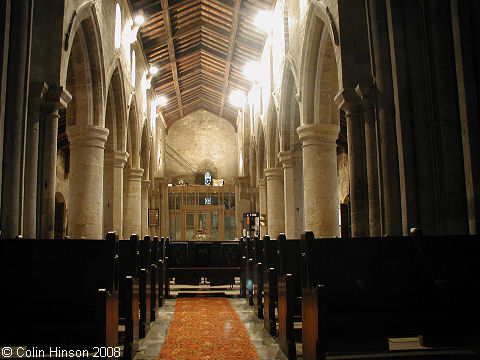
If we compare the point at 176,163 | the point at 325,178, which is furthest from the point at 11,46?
the point at 176,163

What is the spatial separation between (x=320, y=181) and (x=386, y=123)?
3630mm

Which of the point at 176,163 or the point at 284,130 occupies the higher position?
the point at 176,163


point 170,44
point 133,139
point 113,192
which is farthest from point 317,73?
point 170,44

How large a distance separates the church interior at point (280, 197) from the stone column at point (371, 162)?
0.09 feet

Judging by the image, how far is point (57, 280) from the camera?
10.1 feet

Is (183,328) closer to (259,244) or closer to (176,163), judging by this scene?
(259,244)

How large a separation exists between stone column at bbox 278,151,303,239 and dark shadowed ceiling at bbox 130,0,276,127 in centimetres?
504

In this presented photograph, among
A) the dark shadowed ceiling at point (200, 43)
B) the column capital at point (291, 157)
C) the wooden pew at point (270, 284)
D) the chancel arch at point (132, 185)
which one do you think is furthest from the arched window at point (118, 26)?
the wooden pew at point (270, 284)

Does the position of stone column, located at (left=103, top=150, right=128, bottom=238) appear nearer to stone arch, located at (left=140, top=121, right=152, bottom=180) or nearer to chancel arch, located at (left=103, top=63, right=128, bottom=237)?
chancel arch, located at (left=103, top=63, right=128, bottom=237)

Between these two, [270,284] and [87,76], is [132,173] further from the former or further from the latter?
[270,284]

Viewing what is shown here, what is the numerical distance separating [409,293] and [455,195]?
7.88ft

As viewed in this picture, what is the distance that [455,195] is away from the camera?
5.16 meters

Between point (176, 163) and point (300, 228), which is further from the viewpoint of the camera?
point (176, 163)

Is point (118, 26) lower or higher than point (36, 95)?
higher
